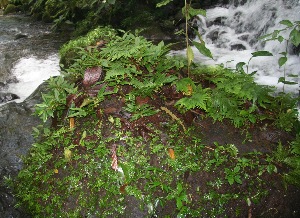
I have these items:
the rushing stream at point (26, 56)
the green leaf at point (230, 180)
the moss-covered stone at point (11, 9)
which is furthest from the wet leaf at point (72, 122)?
the moss-covered stone at point (11, 9)

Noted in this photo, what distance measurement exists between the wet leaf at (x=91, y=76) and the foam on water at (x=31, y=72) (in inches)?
157

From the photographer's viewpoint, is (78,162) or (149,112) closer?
(78,162)

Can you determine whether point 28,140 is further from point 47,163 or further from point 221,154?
point 221,154

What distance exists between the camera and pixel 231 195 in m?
2.87

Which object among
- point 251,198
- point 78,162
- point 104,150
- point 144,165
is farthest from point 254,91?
point 78,162

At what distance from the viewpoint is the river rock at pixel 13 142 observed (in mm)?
3135

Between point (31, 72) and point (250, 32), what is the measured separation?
7.21m

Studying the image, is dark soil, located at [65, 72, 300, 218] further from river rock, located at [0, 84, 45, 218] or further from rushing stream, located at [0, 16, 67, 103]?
rushing stream, located at [0, 16, 67, 103]

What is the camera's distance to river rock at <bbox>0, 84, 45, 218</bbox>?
Answer: 123 inches

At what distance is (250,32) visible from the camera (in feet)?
29.8

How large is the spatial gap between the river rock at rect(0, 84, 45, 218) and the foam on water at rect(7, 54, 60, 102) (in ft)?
8.35

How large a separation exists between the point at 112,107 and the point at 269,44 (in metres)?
6.55

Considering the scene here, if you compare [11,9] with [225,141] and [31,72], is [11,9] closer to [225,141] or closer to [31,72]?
[31,72]

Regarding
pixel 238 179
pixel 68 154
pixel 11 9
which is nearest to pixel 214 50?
pixel 238 179
